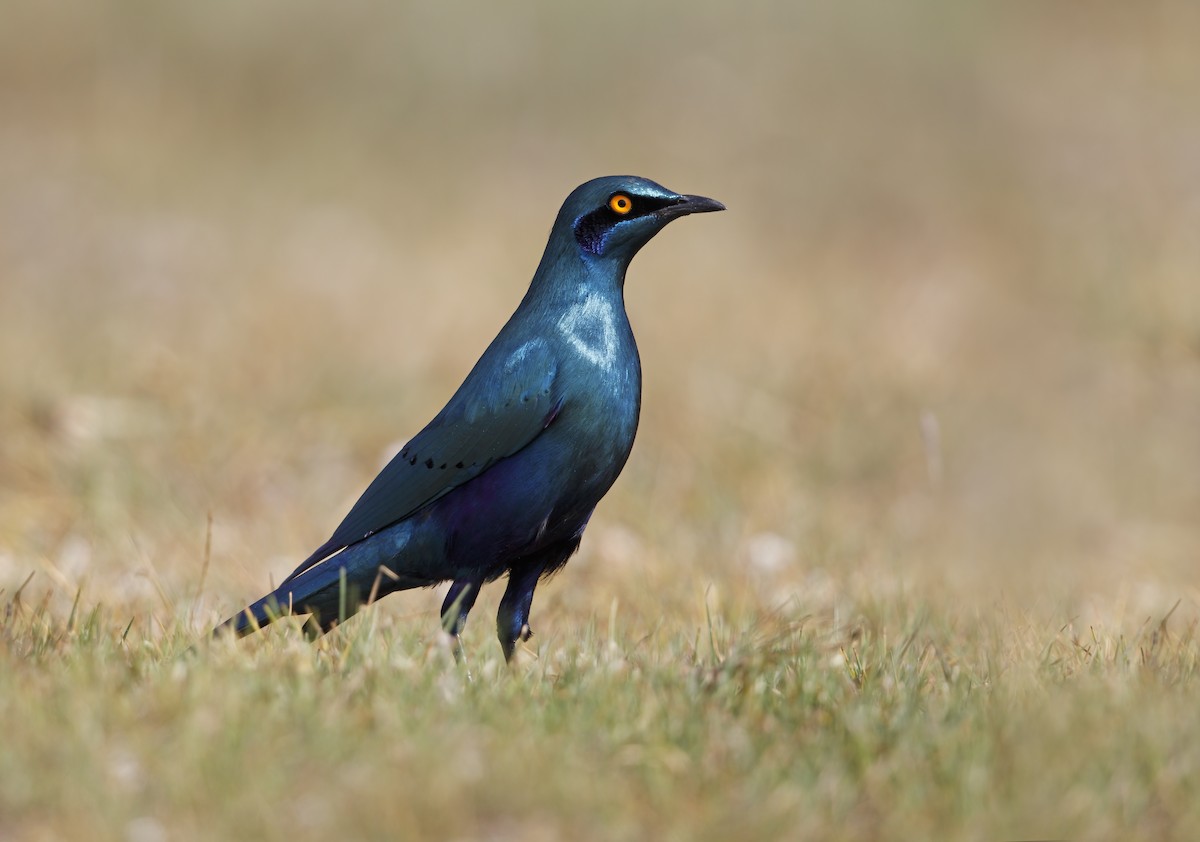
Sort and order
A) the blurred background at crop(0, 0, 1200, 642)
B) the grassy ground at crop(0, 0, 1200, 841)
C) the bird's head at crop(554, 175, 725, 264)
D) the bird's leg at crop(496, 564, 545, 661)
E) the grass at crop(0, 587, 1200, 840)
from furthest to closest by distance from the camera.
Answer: the blurred background at crop(0, 0, 1200, 642), the bird's leg at crop(496, 564, 545, 661), the bird's head at crop(554, 175, 725, 264), the grassy ground at crop(0, 0, 1200, 841), the grass at crop(0, 587, 1200, 840)

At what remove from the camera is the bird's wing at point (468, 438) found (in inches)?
159

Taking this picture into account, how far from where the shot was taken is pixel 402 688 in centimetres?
343

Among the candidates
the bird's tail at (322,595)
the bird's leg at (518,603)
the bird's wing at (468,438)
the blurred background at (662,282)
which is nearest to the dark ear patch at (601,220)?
the bird's wing at (468,438)

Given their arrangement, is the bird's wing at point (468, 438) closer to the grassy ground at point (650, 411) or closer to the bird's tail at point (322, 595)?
Result: the bird's tail at point (322, 595)

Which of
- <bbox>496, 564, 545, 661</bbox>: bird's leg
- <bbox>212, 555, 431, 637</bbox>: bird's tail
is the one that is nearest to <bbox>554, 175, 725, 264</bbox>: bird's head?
<bbox>496, 564, 545, 661</bbox>: bird's leg

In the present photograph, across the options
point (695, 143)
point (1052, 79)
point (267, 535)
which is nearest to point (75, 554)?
point (267, 535)

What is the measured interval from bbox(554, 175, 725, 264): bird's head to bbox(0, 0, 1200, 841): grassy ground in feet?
3.58

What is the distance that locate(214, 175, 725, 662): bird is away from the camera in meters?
4.02

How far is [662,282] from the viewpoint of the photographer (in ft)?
33.4

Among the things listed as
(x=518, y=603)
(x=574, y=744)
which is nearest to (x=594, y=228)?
(x=518, y=603)

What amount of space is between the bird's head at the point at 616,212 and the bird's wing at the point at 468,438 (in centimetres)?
35

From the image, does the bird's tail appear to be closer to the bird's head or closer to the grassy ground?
the grassy ground

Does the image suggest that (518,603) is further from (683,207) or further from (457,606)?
(683,207)

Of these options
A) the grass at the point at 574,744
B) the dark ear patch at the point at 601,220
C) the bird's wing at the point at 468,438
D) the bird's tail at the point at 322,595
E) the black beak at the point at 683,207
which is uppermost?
the dark ear patch at the point at 601,220
